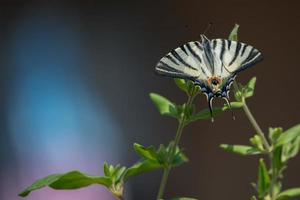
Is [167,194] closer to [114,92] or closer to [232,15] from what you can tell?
[114,92]

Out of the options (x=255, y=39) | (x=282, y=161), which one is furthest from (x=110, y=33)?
(x=282, y=161)

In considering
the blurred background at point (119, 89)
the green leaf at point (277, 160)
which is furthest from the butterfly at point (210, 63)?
the blurred background at point (119, 89)

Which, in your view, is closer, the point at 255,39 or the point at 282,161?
the point at 282,161

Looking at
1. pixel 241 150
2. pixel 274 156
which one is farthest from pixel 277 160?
pixel 241 150

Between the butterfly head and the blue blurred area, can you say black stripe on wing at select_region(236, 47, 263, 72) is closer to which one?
the butterfly head

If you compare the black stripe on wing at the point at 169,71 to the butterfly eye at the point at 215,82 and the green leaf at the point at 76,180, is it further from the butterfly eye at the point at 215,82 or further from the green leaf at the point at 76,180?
the green leaf at the point at 76,180

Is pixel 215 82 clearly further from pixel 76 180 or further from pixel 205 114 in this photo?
pixel 76 180

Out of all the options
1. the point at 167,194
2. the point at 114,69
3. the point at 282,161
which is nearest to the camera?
the point at 282,161
